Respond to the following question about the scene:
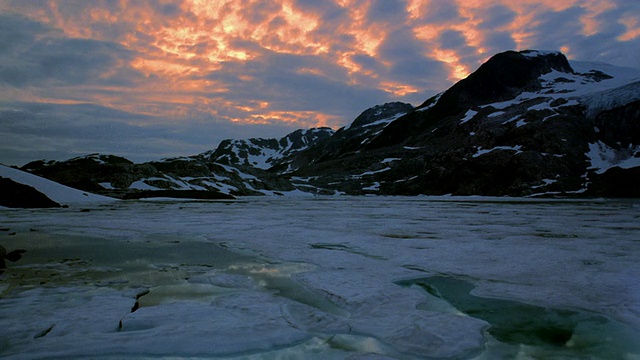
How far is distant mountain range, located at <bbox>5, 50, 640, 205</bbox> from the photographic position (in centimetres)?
6712

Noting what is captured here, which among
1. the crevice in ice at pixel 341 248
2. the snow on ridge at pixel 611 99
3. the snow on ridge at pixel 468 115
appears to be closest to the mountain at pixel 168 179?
the crevice in ice at pixel 341 248

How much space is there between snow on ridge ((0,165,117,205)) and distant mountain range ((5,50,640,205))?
49.6 feet

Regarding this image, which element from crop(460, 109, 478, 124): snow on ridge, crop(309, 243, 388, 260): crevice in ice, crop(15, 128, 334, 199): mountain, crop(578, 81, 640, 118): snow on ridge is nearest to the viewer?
crop(309, 243, 388, 260): crevice in ice

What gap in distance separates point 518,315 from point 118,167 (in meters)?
85.6

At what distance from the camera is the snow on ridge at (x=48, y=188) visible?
2984 centimetres

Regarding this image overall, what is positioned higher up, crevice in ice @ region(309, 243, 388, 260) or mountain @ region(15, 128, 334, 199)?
mountain @ region(15, 128, 334, 199)

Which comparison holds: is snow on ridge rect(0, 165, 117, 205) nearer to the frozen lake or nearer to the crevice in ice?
the frozen lake

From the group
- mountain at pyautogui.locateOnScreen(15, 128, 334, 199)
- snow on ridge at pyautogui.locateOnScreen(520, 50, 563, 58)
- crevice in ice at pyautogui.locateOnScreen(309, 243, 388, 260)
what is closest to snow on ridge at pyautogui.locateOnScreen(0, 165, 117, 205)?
mountain at pyautogui.locateOnScreen(15, 128, 334, 199)

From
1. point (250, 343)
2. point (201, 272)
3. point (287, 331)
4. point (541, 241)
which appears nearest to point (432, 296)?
point (287, 331)

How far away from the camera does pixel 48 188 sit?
3381 cm

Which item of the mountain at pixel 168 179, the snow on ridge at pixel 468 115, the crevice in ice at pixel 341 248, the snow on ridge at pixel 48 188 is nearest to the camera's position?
the crevice in ice at pixel 341 248

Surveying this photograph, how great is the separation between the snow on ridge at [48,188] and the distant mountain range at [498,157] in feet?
49.6

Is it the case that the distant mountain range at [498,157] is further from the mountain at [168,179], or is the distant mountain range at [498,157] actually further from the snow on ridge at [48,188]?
the snow on ridge at [48,188]

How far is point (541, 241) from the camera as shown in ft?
31.5
